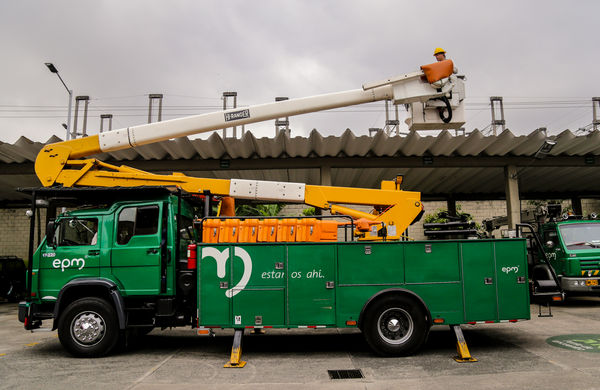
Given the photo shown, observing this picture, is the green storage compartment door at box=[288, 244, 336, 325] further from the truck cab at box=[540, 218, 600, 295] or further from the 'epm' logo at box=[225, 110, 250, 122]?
the truck cab at box=[540, 218, 600, 295]

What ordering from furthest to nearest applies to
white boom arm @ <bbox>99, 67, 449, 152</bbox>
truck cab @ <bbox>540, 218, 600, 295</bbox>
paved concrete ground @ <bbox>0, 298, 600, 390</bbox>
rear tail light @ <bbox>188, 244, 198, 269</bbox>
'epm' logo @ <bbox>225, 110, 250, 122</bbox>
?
truck cab @ <bbox>540, 218, 600, 295</bbox> → 'epm' logo @ <bbox>225, 110, 250, 122</bbox> → white boom arm @ <bbox>99, 67, 449, 152</bbox> → rear tail light @ <bbox>188, 244, 198, 269</bbox> → paved concrete ground @ <bbox>0, 298, 600, 390</bbox>

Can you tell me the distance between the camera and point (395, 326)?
6895 millimetres

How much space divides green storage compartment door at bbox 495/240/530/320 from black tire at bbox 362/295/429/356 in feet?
4.48

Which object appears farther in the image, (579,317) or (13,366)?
(579,317)

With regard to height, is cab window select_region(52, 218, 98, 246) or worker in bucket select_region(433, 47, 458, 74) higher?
worker in bucket select_region(433, 47, 458, 74)

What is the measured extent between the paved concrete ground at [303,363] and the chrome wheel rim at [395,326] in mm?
338

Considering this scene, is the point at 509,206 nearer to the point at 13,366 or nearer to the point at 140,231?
the point at 140,231

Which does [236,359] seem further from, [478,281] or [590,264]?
[590,264]

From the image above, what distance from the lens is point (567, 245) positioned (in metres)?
11.7

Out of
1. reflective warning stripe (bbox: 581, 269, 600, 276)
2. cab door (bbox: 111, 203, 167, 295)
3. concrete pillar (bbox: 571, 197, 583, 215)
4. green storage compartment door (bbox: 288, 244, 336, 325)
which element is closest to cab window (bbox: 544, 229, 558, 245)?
reflective warning stripe (bbox: 581, 269, 600, 276)

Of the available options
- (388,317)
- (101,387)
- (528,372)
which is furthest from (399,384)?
(101,387)

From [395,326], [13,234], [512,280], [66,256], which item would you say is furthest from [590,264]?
[13,234]

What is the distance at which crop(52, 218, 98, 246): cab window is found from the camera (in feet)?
23.9

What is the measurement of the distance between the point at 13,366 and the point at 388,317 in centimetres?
597
